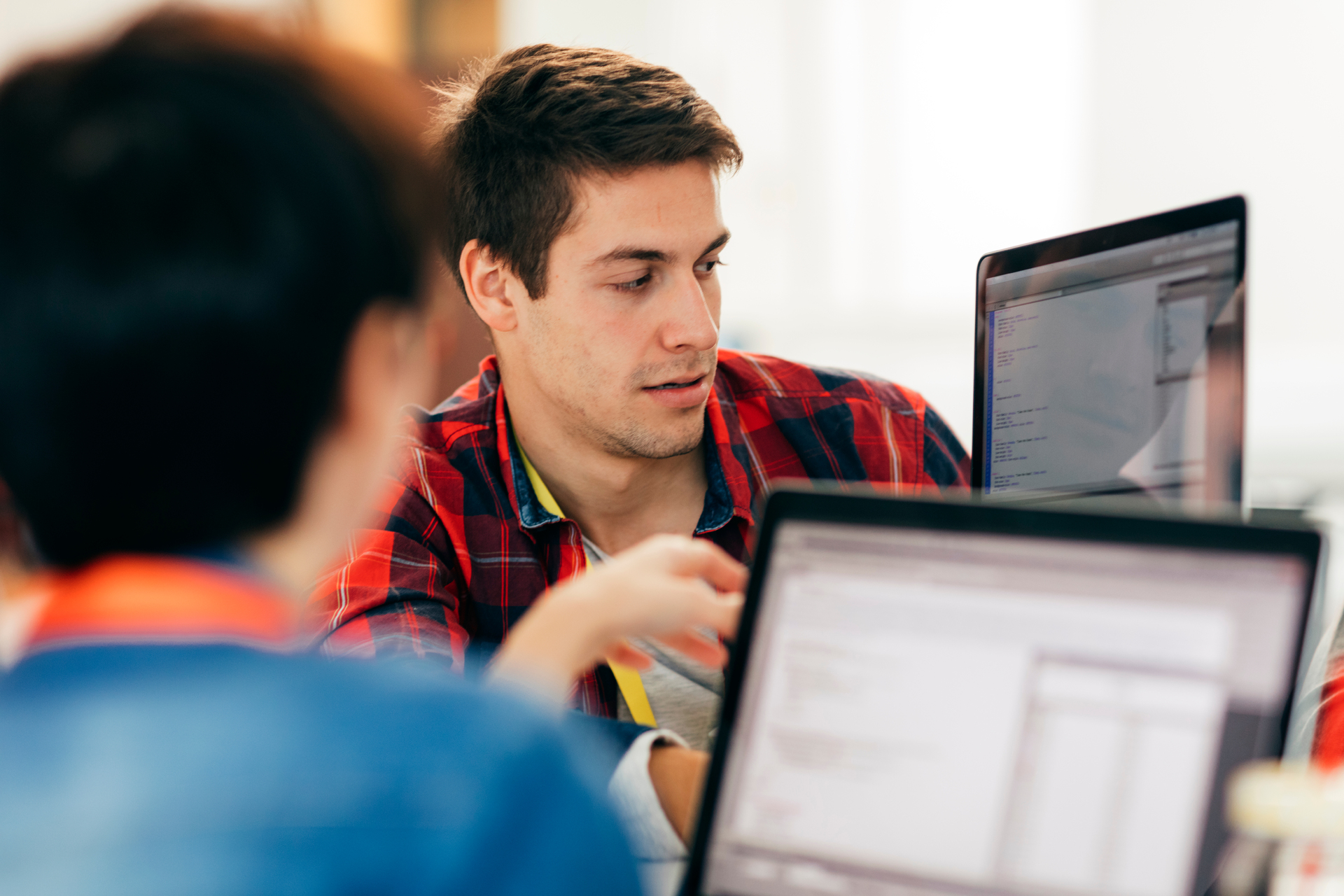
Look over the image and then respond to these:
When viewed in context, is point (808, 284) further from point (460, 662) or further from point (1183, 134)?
point (460, 662)

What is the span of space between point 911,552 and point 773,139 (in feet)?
9.45

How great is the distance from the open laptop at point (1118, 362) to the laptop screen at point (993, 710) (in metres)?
0.27

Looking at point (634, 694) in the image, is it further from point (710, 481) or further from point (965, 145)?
point (965, 145)

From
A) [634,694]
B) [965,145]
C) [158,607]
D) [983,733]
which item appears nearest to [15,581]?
[158,607]

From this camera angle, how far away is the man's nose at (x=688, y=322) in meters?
1.26

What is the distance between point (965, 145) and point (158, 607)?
309 cm

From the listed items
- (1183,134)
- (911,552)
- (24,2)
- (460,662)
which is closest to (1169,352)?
(911,552)

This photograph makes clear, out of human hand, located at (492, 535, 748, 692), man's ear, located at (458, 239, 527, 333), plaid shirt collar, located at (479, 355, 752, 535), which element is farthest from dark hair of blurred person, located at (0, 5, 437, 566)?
man's ear, located at (458, 239, 527, 333)

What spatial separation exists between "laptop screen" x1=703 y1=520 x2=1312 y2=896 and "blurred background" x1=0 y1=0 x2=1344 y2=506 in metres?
2.47

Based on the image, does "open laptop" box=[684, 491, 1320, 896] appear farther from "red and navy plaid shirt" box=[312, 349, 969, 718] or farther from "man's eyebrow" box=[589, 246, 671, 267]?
"man's eyebrow" box=[589, 246, 671, 267]

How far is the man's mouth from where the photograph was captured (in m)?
1.30

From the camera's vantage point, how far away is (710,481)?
1349 mm

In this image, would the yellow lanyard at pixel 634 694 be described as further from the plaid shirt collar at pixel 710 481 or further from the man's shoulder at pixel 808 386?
the man's shoulder at pixel 808 386

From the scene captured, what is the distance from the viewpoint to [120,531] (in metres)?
0.44
